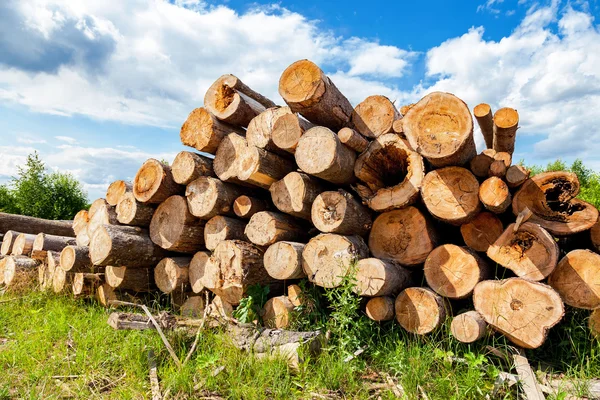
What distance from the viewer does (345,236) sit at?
12.9 feet

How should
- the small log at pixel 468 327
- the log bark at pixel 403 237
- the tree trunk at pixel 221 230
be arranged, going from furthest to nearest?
1. the tree trunk at pixel 221 230
2. the log bark at pixel 403 237
3. the small log at pixel 468 327

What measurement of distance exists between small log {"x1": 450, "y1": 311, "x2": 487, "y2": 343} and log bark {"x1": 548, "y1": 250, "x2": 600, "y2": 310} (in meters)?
0.75

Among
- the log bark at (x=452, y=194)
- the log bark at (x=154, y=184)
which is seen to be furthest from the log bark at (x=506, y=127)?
the log bark at (x=154, y=184)

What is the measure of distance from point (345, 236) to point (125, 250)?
240 centimetres

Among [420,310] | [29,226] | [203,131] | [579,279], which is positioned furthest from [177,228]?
[29,226]

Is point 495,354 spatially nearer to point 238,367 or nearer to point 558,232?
point 558,232

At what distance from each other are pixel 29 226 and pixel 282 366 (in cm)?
678

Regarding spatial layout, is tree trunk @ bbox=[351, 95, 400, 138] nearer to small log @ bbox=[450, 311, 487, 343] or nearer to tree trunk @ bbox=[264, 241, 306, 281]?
tree trunk @ bbox=[264, 241, 306, 281]

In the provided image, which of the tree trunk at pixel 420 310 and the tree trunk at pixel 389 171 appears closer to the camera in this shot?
the tree trunk at pixel 420 310

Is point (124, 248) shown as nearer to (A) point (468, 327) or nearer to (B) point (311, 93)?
(B) point (311, 93)

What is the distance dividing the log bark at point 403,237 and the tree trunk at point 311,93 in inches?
42.4

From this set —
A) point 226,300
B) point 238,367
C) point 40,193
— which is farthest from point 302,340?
point 40,193

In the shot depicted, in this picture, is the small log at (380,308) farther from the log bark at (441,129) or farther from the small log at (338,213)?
the log bark at (441,129)

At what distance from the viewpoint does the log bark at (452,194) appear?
11.8 feet
